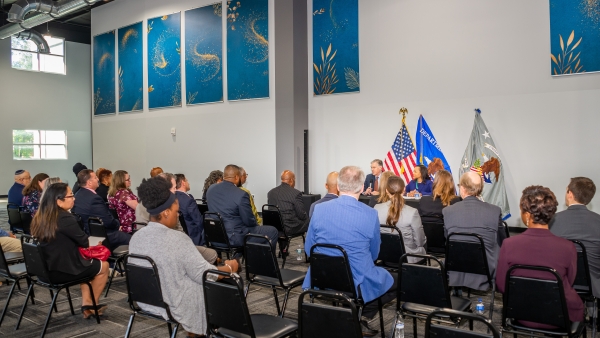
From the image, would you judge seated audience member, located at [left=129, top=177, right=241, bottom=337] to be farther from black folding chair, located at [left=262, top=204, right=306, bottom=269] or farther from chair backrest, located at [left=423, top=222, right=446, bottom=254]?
black folding chair, located at [left=262, top=204, right=306, bottom=269]

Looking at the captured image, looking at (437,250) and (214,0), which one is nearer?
(437,250)

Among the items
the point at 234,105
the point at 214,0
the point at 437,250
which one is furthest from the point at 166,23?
the point at 437,250

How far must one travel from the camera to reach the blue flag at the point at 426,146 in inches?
356

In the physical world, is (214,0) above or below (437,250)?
above

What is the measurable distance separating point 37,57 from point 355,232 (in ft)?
53.4

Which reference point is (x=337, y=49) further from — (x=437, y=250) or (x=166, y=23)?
(x=437, y=250)

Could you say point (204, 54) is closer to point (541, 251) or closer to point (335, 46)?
point (335, 46)

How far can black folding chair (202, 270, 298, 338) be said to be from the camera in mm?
2432

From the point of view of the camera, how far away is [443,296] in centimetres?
292

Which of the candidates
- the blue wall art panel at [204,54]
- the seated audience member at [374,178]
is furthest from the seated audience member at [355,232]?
the blue wall art panel at [204,54]

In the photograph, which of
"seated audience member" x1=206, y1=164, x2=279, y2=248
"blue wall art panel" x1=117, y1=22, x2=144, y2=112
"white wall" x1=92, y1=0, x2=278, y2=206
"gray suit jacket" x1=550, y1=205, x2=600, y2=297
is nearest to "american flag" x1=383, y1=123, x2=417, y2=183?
"white wall" x1=92, y1=0, x2=278, y2=206

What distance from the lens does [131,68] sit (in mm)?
13516

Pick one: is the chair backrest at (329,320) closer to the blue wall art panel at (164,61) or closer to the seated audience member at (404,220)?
the seated audience member at (404,220)

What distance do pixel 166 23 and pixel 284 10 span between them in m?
3.82
